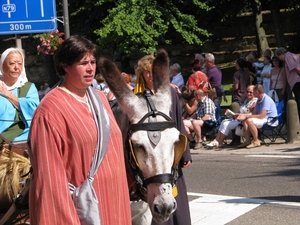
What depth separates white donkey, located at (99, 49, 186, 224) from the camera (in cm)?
439

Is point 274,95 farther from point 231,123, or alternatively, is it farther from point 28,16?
point 28,16

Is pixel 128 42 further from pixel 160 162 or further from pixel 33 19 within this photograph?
pixel 160 162

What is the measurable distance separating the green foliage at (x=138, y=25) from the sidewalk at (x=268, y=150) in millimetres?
13794

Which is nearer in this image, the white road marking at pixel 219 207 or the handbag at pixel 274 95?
the white road marking at pixel 219 207

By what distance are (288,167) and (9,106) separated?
7.05 m

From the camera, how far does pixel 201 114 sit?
15.8 m

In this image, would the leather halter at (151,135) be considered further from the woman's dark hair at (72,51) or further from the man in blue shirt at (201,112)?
the man in blue shirt at (201,112)

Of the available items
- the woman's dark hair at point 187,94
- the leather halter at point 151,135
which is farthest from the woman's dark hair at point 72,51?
the woman's dark hair at point 187,94

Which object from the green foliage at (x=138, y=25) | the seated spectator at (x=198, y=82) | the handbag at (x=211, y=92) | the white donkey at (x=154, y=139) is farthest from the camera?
the green foliage at (x=138, y=25)

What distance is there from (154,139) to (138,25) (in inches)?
965

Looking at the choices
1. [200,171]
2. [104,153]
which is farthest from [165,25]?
[104,153]

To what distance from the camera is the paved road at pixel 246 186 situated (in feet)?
28.3

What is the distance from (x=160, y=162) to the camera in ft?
14.7

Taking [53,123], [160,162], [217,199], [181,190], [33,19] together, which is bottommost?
[217,199]
